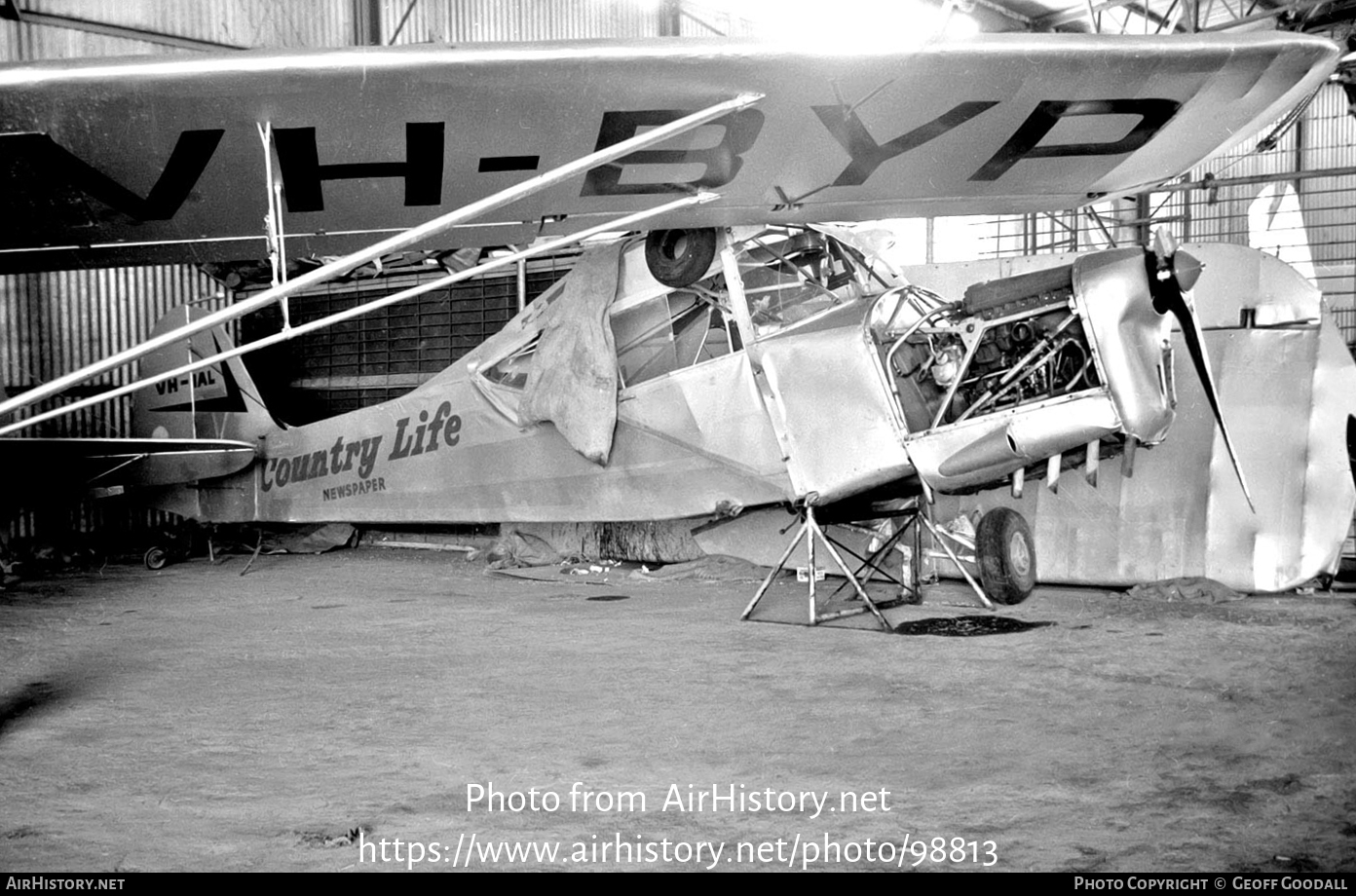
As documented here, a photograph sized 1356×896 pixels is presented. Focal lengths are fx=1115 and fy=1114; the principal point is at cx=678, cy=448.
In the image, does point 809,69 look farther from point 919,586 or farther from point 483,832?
point 919,586

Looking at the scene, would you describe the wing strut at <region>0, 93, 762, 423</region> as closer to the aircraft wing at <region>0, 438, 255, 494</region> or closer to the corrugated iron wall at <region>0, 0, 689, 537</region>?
the aircraft wing at <region>0, 438, 255, 494</region>

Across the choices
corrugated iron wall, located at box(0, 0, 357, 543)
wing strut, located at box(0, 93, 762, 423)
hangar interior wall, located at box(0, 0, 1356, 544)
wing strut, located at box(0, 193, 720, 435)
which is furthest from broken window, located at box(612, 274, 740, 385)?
corrugated iron wall, located at box(0, 0, 357, 543)

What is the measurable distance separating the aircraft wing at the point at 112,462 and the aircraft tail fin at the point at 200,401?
0.61m

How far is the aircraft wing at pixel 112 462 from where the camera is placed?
8.34 meters

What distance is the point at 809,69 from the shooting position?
11.6 feet

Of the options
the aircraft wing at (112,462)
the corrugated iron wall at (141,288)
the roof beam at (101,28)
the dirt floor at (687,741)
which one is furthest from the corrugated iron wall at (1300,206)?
the dirt floor at (687,741)

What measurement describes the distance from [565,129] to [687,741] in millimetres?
2229

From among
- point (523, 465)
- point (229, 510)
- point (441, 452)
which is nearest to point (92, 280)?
point (229, 510)

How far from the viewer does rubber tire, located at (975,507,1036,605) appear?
261 inches

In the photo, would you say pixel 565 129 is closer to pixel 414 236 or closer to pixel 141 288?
pixel 414 236

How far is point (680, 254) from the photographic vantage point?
698 centimetres

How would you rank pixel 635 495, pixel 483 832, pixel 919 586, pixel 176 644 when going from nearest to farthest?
pixel 483 832
pixel 176 644
pixel 919 586
pixel 635 495

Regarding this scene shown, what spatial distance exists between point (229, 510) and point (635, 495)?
16.2 feet

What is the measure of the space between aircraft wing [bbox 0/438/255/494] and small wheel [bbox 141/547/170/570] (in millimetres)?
783
